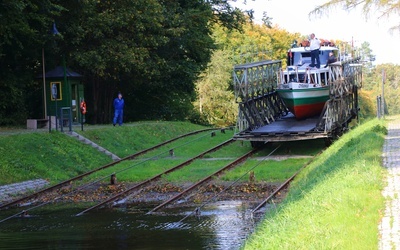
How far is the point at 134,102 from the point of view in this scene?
49938mm

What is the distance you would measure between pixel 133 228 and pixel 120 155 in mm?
15251

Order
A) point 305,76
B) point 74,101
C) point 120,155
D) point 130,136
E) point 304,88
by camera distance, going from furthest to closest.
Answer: point 74,101
point 130,136
point 305,76
point 304,88
point 120,155

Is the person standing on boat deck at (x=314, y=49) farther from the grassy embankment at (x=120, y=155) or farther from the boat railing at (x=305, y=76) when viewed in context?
the grassy embankment at (x=120, y=155)

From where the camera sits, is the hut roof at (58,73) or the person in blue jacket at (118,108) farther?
the person in blue jacket at (118,108)

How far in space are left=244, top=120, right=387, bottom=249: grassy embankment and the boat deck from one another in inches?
417

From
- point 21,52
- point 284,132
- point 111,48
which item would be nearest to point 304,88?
A: point 284,132

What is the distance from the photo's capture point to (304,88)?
104 ft

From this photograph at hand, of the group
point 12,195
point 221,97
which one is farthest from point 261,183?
point 221,97

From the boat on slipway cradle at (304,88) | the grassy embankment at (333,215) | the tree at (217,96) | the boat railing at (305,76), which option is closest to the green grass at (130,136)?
the boat on slipway cradle at (304,88)

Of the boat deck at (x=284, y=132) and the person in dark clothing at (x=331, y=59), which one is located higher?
the person in dark clothing at (x=331, y=59)

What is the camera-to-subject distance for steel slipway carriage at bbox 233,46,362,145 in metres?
29.1

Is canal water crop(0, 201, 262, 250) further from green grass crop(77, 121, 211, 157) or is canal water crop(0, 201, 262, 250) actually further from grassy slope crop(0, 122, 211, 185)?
green grass crop(77, 121, 211, 157)

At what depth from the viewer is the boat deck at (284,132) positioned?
2788cm

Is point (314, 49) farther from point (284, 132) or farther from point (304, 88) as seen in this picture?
point (284, 132)
